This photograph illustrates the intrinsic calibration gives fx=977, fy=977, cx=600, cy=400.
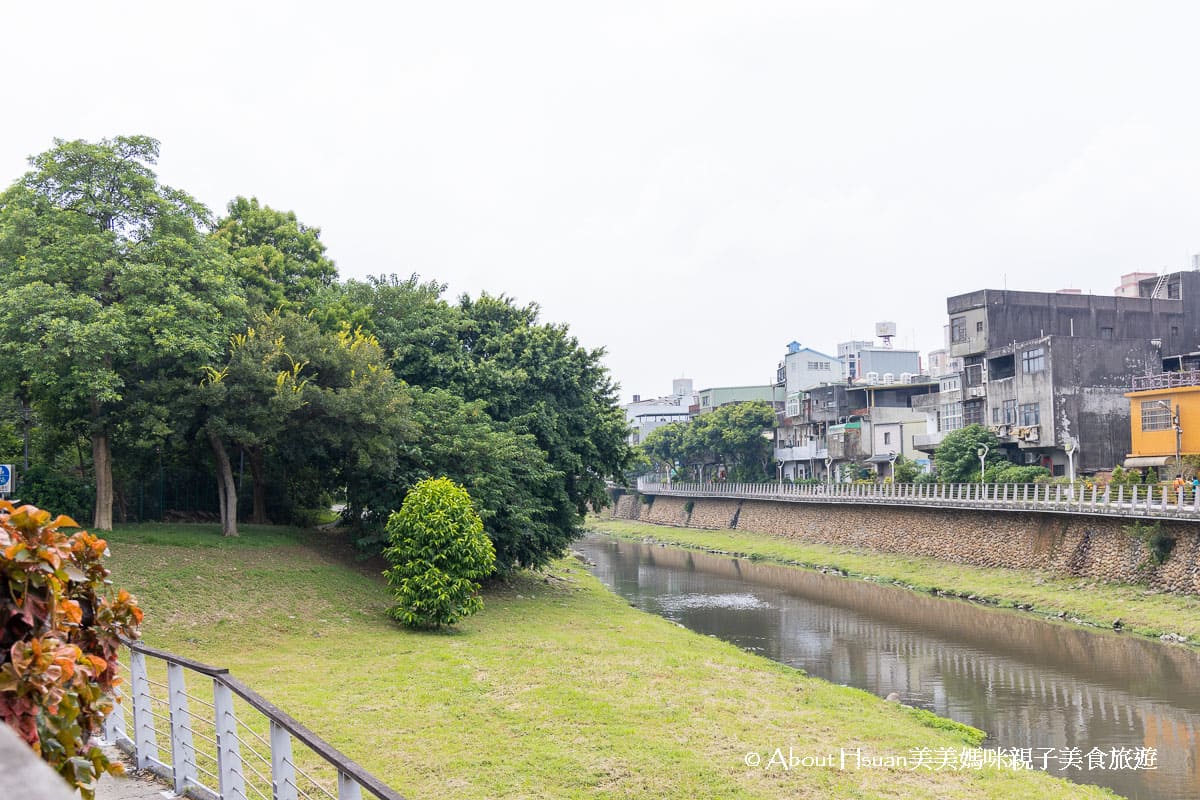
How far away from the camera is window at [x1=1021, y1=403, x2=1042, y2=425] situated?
5541cm

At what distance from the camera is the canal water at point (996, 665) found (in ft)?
60.8

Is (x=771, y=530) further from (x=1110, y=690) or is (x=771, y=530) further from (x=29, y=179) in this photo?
(x=29, y=179)

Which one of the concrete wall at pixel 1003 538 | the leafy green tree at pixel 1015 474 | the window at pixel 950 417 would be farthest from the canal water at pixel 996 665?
the window at pixel 950 417

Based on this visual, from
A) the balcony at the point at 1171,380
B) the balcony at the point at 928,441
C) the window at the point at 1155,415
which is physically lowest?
the balcony at the point at 928,441

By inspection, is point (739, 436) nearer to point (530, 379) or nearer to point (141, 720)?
point (530, 379)

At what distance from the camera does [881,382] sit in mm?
86875

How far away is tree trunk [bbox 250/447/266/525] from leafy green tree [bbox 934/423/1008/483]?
37375mm

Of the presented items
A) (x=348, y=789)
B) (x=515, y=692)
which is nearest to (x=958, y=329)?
(x=515, y=692)

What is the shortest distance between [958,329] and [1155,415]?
1898cm

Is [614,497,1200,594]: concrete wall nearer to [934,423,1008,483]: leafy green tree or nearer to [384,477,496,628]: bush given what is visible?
[934,423,1008,483]: leafy green tree

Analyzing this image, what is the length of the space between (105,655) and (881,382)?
8590 centimetres

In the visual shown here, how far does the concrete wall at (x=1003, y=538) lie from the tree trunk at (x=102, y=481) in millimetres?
34199

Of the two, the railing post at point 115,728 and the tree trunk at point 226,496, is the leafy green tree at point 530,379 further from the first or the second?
the railing post at point 115,728

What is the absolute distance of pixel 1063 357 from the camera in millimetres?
54531
